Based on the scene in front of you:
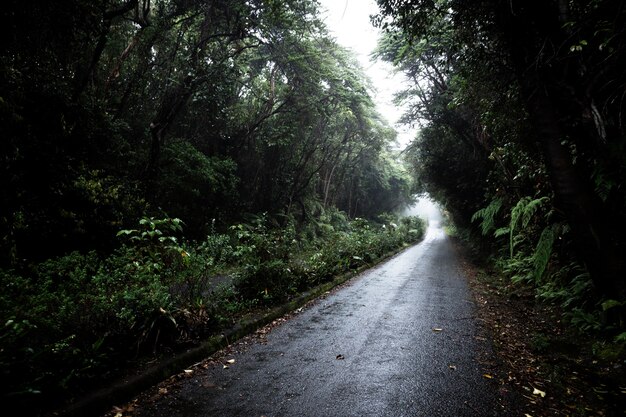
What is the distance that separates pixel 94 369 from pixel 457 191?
50.0 feet

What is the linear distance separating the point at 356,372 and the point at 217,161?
10068mm

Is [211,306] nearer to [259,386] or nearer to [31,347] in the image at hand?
[259,386]

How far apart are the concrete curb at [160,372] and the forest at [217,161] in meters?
0.18

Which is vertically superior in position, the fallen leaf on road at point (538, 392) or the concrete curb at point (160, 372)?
the concrete curb at point (160, 372)

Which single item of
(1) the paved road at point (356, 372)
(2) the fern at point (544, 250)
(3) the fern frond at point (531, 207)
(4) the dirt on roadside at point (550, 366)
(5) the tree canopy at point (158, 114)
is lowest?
(4) the dirt on roadside at point (550, 366)

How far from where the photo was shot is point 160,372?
11.4 feet

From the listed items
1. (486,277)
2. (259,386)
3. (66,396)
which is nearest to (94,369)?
(66,396)

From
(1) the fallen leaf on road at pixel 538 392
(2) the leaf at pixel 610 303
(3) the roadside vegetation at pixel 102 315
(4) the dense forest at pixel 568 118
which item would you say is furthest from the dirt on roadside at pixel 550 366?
(3) the roadside vegetation at pixel 102 315

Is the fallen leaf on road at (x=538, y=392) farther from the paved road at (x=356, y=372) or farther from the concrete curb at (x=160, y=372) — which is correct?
the concrete curb at (x=160, y=372)

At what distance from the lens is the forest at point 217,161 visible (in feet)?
12.1

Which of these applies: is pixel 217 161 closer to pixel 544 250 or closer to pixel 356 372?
Result: pixel 356 372

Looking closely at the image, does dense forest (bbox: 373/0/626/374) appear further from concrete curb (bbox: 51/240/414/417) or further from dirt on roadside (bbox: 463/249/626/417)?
concrete curb (bbox: 51/240/414/417)

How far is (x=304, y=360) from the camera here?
13.1 feet

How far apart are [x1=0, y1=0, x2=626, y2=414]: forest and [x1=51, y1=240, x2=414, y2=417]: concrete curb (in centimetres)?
18
